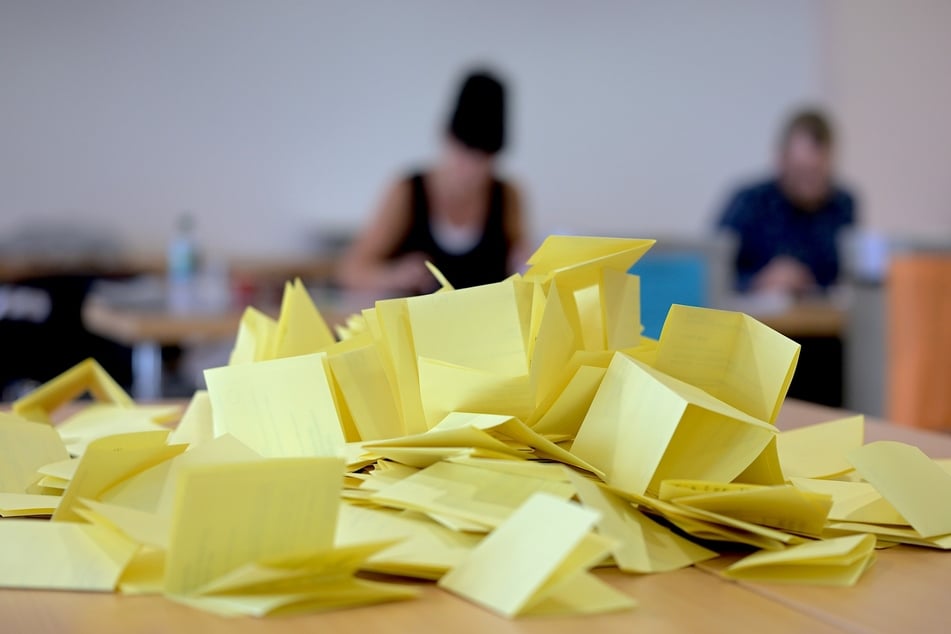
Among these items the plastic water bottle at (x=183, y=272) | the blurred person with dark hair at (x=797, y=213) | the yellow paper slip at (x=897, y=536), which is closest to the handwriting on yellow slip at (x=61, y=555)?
the yellow paper slip at (x=897, y=536)

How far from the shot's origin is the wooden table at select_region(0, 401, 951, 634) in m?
0.41

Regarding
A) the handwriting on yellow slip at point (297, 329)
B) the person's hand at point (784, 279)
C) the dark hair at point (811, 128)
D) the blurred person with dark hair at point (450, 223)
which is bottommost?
the person's hand at point (784, 279)

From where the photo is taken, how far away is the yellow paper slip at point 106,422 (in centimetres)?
80

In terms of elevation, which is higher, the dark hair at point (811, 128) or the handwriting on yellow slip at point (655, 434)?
the dark hair at point (811, 128)

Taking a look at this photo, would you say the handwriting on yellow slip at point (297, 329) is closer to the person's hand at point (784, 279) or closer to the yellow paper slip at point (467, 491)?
the yellow paper slip at point (467, 491)

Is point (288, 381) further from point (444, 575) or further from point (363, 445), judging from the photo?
point (444, 575)

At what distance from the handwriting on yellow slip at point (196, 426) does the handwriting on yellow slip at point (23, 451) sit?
0.08 m

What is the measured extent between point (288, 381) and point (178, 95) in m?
4.62

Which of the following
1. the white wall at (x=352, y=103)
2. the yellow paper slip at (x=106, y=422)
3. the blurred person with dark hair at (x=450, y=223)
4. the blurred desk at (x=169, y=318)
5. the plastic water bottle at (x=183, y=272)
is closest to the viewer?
the yellow paper slip at (x=106, y=422)

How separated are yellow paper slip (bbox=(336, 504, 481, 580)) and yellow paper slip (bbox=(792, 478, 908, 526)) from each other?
218mm

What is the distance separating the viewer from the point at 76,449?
732 millimetres

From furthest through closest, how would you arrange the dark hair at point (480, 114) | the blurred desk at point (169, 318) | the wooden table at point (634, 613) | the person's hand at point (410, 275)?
the dark hair at point (480, 114) → the person's hand at point (410, 275) → the blurred desk at point (169, 318) → the wooden table at point (634, 613)

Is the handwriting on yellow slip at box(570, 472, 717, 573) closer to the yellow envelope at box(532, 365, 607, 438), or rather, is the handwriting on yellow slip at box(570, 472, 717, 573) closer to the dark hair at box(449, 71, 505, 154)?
the yellow envelope at box(532, 365, 607, 438)

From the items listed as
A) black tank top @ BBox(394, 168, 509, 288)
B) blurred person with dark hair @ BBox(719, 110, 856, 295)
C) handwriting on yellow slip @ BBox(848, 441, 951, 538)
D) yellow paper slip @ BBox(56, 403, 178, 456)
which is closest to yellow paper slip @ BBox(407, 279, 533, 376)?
handwriting on yellow slip @ BBox(848, 441, 951, 538)
